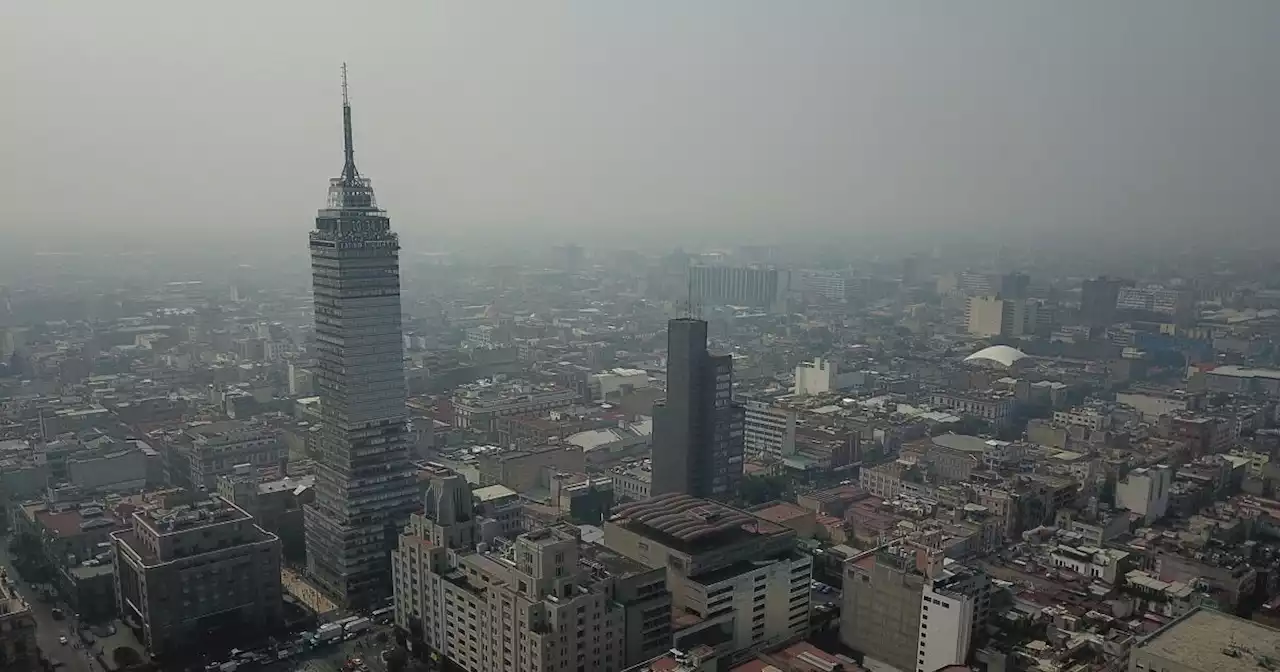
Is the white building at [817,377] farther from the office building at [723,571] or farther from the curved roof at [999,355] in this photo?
the office building at [723,571]

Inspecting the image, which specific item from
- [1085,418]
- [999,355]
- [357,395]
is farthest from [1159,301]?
[357,395]

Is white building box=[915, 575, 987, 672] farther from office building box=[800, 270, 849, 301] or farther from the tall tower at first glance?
office building box=[800, 270, 849, 301]

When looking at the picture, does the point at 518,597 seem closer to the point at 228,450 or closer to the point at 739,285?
the point at 228,450

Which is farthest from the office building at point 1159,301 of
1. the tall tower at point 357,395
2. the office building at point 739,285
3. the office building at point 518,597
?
the tall tower at point 357,395

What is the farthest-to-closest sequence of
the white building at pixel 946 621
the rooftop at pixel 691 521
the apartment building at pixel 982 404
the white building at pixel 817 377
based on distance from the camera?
the white building at pixel 817 377, the apartment building at pixel 982 404, the rooftop at pixel 691 521, the white building at pixel 946 621

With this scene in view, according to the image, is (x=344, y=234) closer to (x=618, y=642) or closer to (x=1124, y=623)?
(x=618, y=642)

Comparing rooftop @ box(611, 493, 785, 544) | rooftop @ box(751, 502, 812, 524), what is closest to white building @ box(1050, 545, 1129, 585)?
rooftop @ box(751, 502, 812, 524)
